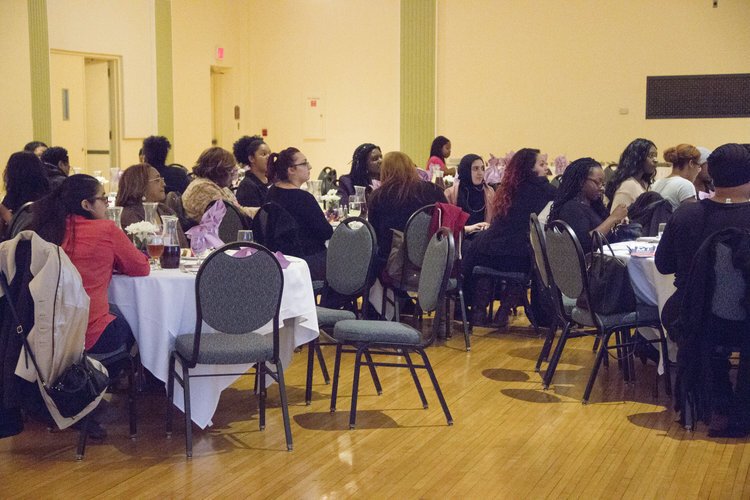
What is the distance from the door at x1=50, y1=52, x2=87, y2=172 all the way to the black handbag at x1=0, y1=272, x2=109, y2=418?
9.00m

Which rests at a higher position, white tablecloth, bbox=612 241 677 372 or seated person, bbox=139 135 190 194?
seated person, bbox=139 135 190 194

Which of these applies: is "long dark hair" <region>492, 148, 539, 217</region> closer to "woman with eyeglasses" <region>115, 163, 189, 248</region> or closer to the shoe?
"woman with eyeglasses" <region>115, 163, 189, 248</region>

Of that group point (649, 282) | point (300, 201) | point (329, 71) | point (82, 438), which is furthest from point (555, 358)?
point (329, 71)

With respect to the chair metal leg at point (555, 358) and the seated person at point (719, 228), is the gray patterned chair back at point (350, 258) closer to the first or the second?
the chair metal leg at point (555, 358)

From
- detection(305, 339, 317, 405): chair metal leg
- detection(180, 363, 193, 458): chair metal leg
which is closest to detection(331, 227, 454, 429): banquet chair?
detection(305, 339, 317, 405): chair metal leg

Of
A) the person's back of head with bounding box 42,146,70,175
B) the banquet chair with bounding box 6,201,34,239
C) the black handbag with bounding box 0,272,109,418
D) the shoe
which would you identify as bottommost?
the shoe

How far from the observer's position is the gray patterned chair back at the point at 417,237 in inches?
253

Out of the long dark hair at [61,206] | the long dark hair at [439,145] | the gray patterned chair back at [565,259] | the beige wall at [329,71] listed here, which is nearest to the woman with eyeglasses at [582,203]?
the gray patterned chair back at [565,259]

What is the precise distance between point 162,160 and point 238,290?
14.8 feet

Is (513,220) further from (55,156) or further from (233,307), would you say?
(55,156)

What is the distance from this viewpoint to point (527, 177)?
283 inches

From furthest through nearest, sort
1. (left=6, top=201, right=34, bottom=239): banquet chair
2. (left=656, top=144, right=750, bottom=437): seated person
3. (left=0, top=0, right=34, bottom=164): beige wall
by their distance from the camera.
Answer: (left=0, top=0, right=34, bottom=164): beige wall, (left=6, top=201, right=34, bottom=239): banquet chair, (left=656, top=144, right=750, bottom=437): seated person

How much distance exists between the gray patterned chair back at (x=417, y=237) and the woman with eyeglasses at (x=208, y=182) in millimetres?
1291

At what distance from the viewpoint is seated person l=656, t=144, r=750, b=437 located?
4719 mm
